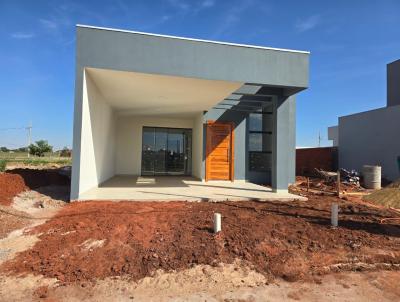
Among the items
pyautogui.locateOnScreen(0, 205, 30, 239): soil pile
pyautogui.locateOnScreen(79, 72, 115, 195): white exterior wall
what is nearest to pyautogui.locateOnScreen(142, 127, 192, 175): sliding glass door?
pyautogui.locateOnScreen(79, 72, 115, 195): white exterior wall

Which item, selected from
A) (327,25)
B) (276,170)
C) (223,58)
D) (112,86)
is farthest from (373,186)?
(112,86)

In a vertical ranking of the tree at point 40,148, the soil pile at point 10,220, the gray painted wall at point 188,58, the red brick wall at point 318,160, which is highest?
the gray painted wall at point 188,58

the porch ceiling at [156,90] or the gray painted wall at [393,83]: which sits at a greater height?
the gray painted wall at [393,83]

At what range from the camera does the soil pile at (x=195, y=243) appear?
404cm

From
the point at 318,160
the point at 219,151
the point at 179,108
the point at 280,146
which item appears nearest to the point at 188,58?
the point at 280,146

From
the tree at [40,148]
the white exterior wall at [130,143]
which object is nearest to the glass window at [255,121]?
the white exterior wall at [130,143]

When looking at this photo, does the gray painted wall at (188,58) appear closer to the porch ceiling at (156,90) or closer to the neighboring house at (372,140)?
the porch ceiling at (156,90)

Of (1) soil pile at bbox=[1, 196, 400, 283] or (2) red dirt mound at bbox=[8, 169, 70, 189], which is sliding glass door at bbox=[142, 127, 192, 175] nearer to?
(2) red dirt mound at bbox=[8, 169, 70, 189]

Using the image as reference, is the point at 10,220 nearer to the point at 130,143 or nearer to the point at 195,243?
the point at 195,243

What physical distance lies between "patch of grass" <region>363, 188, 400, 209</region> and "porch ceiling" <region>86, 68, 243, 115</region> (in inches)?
231

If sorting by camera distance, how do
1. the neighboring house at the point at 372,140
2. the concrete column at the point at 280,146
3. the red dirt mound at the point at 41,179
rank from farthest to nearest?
the neighboring house at the point at 372,140, the concrete column at the point at 280,146, the red dirt mound at the point at 41,179

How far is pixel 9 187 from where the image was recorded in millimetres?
8039

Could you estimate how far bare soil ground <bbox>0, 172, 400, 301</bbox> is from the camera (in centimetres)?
350

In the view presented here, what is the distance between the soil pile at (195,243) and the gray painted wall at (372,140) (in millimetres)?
10418
